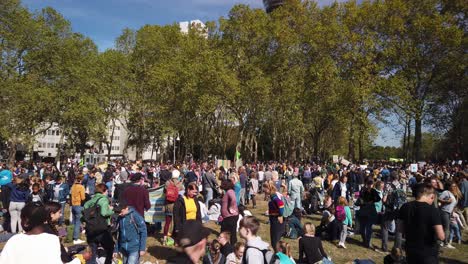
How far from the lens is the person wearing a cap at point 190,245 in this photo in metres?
2.81

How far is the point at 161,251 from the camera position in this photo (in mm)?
9250

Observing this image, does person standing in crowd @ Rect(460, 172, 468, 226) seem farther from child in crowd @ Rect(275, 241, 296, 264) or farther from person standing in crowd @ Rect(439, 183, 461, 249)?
child in crowd @ Rect(275, 241, 296, 264)

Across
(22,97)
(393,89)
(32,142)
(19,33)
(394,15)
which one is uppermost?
(394,15)

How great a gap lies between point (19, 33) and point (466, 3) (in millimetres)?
41900

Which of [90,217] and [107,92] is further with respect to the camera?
[107,92]

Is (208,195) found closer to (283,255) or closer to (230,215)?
(230,215)

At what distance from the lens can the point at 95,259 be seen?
6.29 metres

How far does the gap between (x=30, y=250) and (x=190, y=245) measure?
5.04ft

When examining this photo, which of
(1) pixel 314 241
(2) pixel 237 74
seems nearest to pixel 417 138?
(2) pixel 237 74

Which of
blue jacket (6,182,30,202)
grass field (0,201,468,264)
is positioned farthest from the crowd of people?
grass field (0,201,468,264)

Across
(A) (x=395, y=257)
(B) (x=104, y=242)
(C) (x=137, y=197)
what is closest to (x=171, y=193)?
(C) (x=137, y=197)

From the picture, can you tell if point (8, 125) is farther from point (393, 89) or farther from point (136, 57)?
point (393, 89)

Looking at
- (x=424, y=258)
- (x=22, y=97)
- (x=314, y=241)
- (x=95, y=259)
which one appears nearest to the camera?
(x=424, y=258)

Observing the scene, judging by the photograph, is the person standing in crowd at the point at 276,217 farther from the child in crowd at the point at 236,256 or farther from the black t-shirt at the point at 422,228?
the black t-shirt at the point at 422,228
